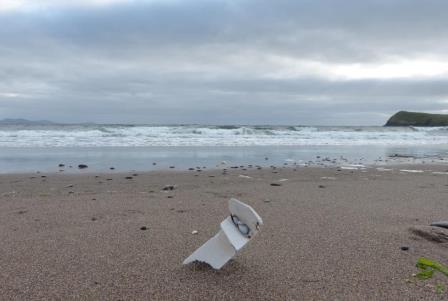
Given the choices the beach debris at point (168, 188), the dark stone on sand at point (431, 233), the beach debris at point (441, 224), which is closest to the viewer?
the dark stone on sand at point (431, 233)

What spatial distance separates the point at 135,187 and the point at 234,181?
1.90 m

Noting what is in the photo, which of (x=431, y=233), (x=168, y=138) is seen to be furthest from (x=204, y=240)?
(x=168, y=138)

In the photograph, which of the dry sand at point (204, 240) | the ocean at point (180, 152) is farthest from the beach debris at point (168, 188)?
the ocean at point (180, 152)

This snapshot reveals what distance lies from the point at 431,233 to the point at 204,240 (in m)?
2.01

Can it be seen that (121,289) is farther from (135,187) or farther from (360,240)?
(135,187)

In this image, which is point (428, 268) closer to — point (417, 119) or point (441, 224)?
point (441, 224)

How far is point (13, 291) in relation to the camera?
259cm

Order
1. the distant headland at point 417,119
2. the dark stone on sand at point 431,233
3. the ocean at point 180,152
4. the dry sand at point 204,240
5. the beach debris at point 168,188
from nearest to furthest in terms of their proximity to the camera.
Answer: the dry sand at point 204,240, the dark stone on sand at point 431,233, the beach debris at point 168,188, the ocean at point 180,152, the distant headland at point 417,119

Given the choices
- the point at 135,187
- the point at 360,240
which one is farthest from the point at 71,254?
A: the point at 135,187

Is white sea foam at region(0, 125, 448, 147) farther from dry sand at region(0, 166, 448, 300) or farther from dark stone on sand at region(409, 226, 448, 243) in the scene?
dark stone on sand at region(409, 226, 448, 243)

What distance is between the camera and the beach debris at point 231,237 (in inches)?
107

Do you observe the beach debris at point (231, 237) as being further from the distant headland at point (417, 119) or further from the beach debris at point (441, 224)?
the distant headland at point (417, 119)

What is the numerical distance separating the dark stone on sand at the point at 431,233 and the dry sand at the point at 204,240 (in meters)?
0.09

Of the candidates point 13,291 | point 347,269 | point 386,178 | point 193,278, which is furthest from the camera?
point 386,178
